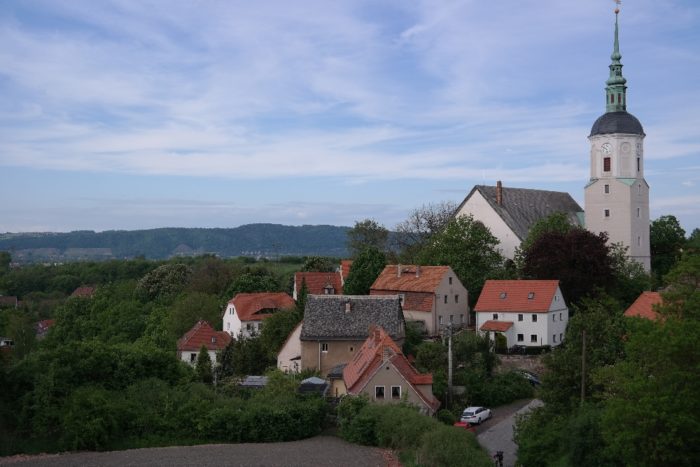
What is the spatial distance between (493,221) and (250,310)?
19.7 m

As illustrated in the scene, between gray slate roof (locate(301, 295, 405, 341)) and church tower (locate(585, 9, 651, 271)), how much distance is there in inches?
952

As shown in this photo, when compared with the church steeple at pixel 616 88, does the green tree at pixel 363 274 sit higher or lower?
lower

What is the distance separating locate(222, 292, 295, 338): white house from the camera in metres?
55.6

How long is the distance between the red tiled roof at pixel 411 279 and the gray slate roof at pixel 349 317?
638cm

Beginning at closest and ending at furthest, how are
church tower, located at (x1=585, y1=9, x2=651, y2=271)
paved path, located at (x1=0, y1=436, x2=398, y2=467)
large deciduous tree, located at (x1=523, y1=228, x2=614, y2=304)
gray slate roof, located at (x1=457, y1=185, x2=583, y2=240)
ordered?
paved path, located at (x1=0, y1=436, x2=398, y2=467) < large deciduous tree, located at (x1=523, y1=228, x2=614, y2=304) < church tower, located at (x1=585, y1=9, x2=651, y2=271) < gray slate roof, located at (x1=457, y1=185, x2=583, y2=240)

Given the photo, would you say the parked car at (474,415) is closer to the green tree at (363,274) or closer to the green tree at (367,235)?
the green tree at (363,274)

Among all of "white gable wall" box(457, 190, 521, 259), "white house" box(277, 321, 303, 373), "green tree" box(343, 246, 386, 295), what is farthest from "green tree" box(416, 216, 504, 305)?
"white house" box(277, 321, 303, 373)

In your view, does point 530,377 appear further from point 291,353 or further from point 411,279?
point 291,353

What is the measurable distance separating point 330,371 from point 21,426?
48.5 ft

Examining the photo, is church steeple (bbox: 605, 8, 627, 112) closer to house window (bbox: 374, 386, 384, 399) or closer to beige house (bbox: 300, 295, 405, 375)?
beige house (bbox: 300, 295, 405, 375)

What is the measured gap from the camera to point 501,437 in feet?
106

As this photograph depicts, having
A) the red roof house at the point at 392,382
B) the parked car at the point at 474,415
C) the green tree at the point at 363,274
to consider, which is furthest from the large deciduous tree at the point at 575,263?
the red roof house at the point at 392,382

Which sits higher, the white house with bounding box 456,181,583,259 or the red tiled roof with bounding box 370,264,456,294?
the white house with bounding box 456,181,583,259

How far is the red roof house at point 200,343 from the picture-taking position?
4984cm
